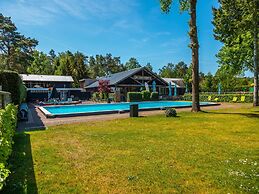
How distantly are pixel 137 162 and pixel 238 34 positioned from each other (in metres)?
24.4

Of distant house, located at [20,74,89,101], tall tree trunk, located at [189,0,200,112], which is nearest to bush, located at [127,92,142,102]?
distant house, located at [20,74,89,101]

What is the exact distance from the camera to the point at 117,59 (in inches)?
4178

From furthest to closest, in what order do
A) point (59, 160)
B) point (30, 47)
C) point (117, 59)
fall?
point (117, 59) → point (30, 47) → point (59, 160)

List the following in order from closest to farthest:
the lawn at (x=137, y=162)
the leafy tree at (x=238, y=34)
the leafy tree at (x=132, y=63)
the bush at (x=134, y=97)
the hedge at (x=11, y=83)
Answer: the lawn at (x=137, y=162), the hedge at (x=11, y=83), the leafy tree at (x=238, y=34), the bush at (x=134, y=97), the leafy tree at (x=132, y=63)

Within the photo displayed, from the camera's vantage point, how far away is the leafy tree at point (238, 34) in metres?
21.7

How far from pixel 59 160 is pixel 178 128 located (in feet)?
22.0

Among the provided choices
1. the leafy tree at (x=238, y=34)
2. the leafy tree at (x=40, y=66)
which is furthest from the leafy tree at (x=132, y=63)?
the leafy tree at (x=238, y=34)

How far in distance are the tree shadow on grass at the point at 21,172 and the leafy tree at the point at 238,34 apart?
2133 cm

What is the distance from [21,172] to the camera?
5.50 m

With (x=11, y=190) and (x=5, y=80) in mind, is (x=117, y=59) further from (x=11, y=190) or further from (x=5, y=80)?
(x=11, y=190)

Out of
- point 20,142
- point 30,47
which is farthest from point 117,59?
point 20,142

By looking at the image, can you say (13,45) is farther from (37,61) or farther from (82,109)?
(37,61)

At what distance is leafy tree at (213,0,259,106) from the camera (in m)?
21.7

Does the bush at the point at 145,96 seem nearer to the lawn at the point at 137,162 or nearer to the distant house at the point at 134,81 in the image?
the distant house at the point at 134,81
